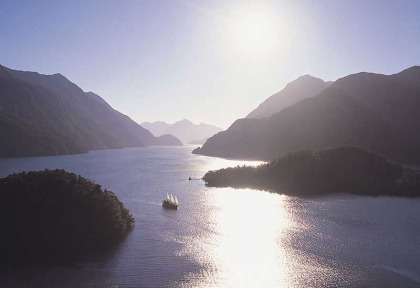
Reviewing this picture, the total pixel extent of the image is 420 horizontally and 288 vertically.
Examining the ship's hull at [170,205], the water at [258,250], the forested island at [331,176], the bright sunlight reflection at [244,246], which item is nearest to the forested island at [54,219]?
the water at [258,250]

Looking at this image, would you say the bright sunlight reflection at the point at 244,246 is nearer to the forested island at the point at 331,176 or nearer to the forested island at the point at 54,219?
the forested island at the point at 54,219

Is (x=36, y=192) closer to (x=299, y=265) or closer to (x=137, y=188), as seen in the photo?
(x=299, y=265)

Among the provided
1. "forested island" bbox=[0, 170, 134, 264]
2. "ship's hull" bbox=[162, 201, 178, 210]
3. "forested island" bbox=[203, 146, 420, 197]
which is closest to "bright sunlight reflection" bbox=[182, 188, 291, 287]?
"ship's hull" bbox=[162, 201, 178, 210]

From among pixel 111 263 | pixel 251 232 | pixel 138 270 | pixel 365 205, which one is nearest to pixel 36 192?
pixel 111 263

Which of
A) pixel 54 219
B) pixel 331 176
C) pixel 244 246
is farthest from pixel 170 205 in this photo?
pixel 331 176

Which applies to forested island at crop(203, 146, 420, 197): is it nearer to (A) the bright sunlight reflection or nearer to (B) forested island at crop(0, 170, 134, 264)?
(A) the bright sunlight reflection
